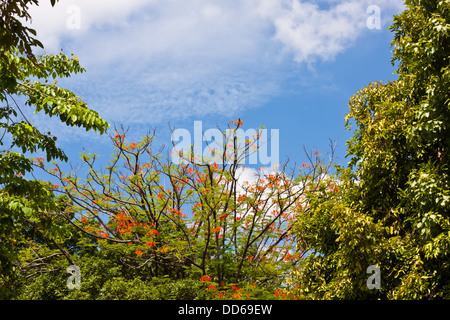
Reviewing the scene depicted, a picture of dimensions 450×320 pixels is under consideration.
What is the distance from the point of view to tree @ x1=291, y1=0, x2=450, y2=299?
723cm

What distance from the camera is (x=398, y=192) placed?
26.7 feet

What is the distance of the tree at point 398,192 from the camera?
723cm

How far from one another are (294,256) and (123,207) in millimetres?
5830

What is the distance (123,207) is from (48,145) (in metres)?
6.17

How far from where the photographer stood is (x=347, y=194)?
9.40m

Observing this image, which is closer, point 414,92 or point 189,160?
point 414,92
